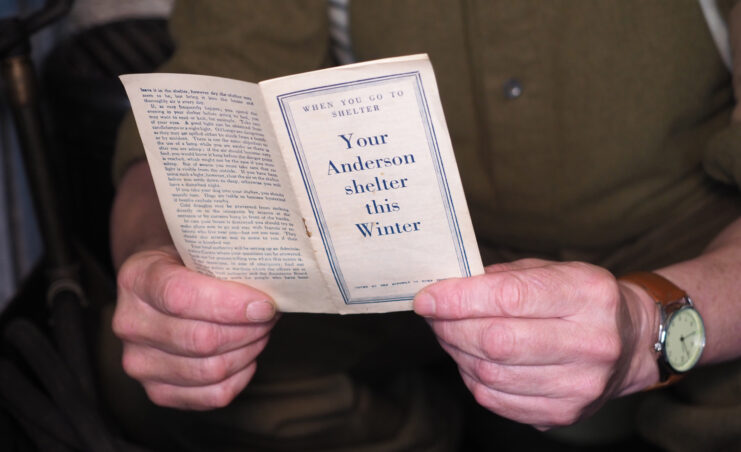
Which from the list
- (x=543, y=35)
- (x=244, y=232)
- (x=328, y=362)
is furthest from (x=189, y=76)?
(x=328, y=362)

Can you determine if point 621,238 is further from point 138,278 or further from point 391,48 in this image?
point 138,278

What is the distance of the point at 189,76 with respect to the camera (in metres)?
0.52

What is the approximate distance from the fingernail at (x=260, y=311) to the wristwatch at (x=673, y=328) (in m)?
0.33

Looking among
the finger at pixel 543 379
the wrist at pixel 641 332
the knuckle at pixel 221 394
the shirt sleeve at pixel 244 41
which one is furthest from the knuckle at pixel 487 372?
the shirt sleeve at pixel 244 41

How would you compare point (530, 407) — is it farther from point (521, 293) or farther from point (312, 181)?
point (312, 181)

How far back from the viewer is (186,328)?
2.02 feet

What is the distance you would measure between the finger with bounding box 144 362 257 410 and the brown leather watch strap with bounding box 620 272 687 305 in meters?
0.37

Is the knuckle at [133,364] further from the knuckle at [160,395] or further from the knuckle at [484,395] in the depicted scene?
the knuckle at [484,395]

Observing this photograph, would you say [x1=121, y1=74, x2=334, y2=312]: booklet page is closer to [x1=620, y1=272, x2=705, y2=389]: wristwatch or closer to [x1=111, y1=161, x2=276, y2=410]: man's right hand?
Answer: [x1=111, y1=161, x2=276, y2=410]: man's right hand

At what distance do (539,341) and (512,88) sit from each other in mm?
338

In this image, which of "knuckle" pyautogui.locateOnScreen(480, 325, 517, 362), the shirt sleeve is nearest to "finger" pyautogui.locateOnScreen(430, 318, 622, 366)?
"knuckle" pyautogui.locateOnScreen(480, 325, 517, 362)

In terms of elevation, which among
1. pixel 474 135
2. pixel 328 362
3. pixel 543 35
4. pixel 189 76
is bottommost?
pixel 328 362

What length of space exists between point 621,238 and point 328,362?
0.40 meters

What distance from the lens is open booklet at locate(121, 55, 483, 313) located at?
1.65ft
